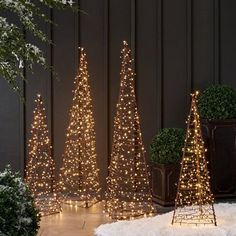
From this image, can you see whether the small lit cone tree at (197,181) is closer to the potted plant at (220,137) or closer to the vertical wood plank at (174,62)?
the potted plant at (220,137)

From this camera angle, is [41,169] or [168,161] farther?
[41,169]

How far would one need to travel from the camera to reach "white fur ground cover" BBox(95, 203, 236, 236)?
19.4 feet

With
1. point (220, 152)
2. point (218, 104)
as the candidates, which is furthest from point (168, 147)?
point (218, 104)

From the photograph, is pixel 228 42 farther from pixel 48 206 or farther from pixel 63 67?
pixel 48 206

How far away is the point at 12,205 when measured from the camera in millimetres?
3844

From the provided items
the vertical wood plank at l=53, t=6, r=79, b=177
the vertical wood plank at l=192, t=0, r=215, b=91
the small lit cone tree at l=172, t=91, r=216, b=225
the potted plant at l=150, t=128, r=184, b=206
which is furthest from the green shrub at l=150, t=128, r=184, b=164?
the vertical wood plank at l=53, t=6, r=79, b=177

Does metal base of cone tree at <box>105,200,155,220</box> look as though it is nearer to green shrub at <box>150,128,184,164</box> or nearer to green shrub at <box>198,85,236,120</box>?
green shrub at <box>150,128,184,164</box>

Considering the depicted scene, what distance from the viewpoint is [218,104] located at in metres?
7.99

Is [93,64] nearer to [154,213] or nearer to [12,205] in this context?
[154,213]

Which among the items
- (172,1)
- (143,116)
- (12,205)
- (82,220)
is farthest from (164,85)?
(12,205)

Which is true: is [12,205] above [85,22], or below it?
below

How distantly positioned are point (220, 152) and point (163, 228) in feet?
7.08

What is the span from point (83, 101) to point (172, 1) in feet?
6.90

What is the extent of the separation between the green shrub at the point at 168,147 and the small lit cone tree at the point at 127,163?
22cm
